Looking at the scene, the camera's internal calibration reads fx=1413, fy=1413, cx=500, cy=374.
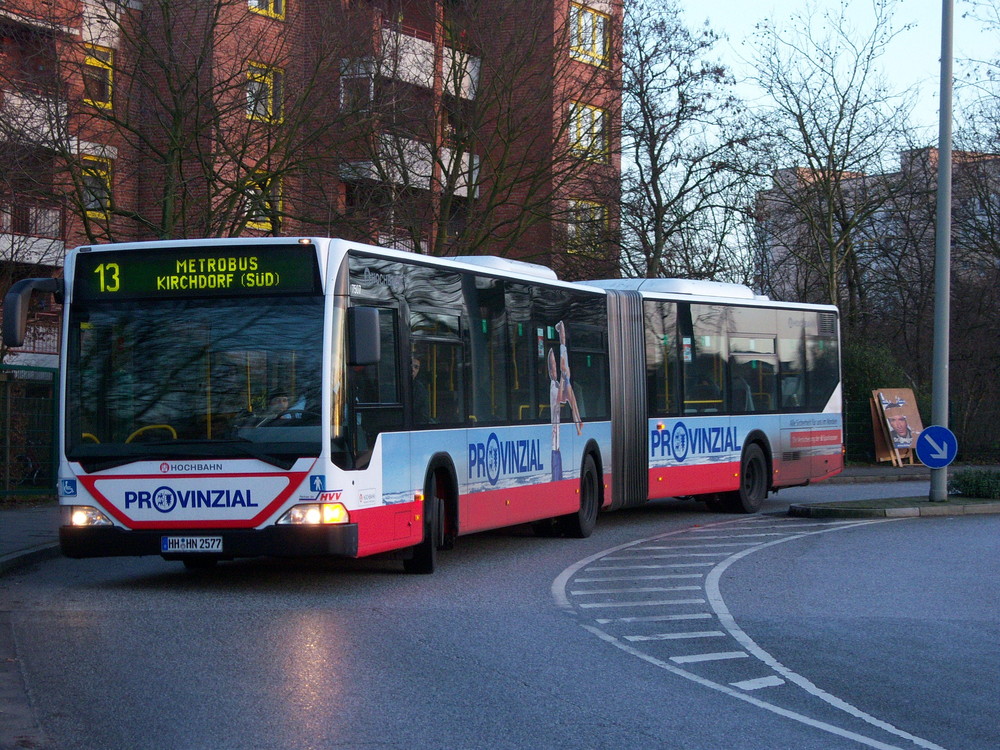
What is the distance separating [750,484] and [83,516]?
12343mm

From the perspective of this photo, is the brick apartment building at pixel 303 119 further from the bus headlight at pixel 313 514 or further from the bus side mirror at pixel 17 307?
the bus headlight at pixel 313 514

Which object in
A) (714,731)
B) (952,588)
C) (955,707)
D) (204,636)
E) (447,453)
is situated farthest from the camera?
(447,453)

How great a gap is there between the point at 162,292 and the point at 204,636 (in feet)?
11.3

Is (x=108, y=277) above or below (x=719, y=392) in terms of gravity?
above

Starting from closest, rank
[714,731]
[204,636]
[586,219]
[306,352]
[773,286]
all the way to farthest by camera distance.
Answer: [714,731] → [204,636] → [306,352] → [586,219] → [773,286]

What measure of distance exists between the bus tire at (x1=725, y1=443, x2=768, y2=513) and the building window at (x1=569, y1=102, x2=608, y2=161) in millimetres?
8584

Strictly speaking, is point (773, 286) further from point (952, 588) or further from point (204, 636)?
point (204, 636)

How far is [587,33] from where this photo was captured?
28828 millimetres

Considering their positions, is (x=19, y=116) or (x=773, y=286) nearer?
(x=19, y=116)

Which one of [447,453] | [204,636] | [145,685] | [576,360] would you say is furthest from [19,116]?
[145,685]

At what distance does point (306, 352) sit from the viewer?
38.2ft

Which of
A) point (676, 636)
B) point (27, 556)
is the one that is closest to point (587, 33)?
point (27, 556)

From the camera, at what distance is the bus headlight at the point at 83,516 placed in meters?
11.8

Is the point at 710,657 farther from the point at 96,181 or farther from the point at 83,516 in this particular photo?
the point at 96,181
